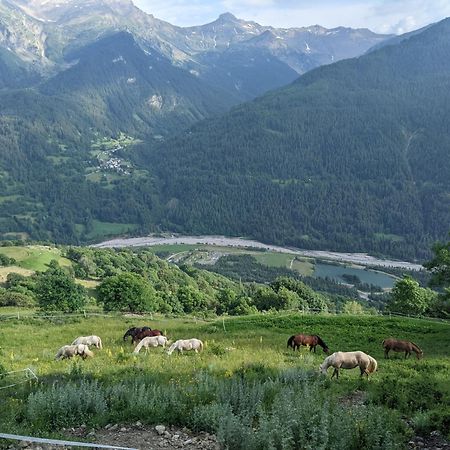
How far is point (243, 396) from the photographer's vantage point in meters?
13.3

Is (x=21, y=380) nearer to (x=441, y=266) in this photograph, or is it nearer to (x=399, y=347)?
(x=399, y=347)

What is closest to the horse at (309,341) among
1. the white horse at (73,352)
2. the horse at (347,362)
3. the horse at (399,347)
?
the horse at (399,347)

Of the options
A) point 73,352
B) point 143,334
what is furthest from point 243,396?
point 143,334

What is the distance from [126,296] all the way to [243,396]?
1717 inches

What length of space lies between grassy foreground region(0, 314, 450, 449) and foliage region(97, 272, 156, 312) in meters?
28.7

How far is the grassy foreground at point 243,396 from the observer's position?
10.8 metres

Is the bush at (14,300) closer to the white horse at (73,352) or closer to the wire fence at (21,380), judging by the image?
the white horse at (73,352)

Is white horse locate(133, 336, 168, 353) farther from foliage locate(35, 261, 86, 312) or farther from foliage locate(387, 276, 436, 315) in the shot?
foliage locate(387, 276, 436, 315)

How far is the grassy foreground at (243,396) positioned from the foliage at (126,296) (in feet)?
94.1

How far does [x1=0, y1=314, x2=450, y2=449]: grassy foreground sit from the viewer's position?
425 inches

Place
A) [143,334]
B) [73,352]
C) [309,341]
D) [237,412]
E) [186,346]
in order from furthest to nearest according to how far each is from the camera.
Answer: [143,334], [309,341], [186,346], [73,352], [237,412]

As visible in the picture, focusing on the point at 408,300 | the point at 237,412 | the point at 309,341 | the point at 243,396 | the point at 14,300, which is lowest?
the point at 408,300

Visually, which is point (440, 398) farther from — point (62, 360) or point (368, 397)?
point (62, 360)

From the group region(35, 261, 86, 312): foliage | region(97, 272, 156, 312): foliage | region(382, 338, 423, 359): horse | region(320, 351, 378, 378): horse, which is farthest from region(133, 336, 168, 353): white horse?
region(97, 272, 156, 312): foliage
